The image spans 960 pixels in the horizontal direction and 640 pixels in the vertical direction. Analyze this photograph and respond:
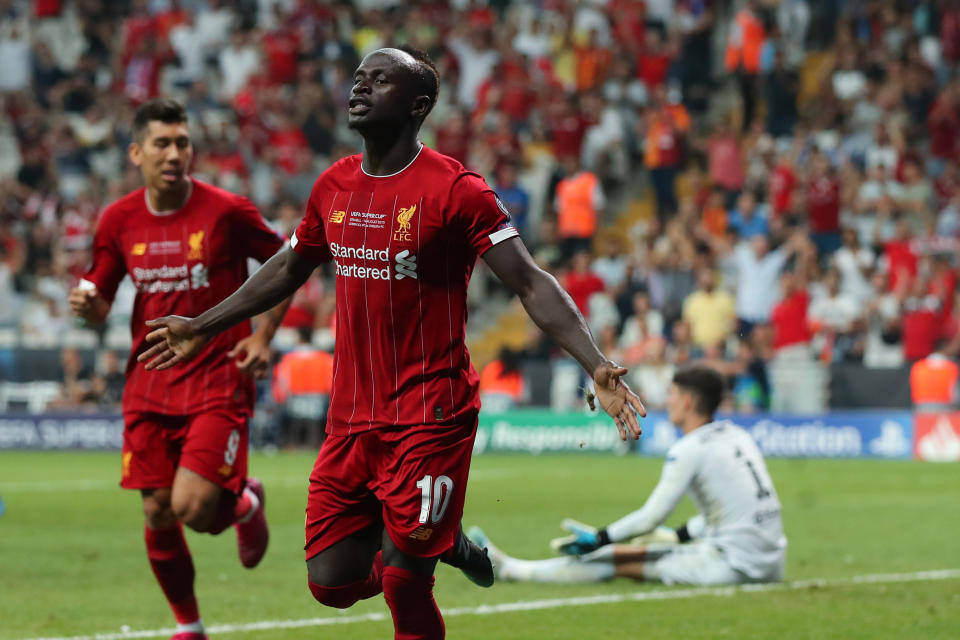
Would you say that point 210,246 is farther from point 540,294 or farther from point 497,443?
point 497,443

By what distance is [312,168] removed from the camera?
26.7 meters

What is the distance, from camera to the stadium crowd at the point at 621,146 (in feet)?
70.7

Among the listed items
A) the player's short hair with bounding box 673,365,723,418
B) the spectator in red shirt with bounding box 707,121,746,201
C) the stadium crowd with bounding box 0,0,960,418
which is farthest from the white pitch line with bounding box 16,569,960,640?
the spectator in red shirt with bounding box 707,121,746,201

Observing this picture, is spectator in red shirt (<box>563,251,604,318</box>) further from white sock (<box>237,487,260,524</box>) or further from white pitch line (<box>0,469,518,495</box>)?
white sock (<box>237,487,260,524</box>)

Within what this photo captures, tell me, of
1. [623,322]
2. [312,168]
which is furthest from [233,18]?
[623,322]

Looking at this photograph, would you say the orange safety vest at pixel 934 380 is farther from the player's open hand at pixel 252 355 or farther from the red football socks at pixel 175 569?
the red football socks at pixel 175 569

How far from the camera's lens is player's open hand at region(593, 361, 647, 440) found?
503cm

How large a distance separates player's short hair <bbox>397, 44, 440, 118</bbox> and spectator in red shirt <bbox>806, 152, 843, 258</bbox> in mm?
17207

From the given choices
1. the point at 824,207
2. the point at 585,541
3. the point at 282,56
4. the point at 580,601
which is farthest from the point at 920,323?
the point at 282,56

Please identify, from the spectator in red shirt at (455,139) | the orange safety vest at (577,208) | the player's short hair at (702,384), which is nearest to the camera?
the player's short hair at (702,384)

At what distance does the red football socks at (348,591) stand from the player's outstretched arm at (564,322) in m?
1.27

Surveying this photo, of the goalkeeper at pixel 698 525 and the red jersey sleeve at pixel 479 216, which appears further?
the goalkeeper at pixel 698 525

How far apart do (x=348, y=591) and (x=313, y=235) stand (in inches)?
52.6

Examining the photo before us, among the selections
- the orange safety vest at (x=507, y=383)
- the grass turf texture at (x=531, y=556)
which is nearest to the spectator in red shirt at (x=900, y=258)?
the grass turf texture at (x=531, y=556)
